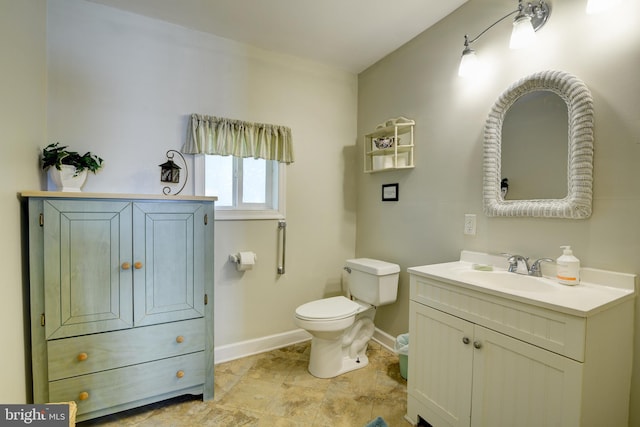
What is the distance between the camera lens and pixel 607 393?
116 cm

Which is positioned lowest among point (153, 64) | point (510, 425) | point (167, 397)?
point (167, 397)

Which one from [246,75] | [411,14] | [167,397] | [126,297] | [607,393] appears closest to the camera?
[607,393]

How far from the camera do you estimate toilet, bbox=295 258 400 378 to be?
Answer: 6.71ft

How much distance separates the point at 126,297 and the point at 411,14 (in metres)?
2.54

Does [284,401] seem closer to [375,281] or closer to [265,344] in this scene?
[265,344]

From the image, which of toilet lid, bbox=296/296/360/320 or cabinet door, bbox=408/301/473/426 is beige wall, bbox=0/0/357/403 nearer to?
toilet lid, bbox=296/296/360/320

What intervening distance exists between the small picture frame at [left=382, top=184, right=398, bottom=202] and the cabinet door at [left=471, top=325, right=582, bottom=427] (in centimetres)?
133

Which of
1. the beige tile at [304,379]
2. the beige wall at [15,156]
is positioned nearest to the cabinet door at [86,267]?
the beige wall at [15,156]

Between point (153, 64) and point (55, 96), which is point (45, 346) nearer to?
point (55, 96)

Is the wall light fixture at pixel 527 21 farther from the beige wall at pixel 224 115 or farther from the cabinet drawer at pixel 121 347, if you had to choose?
the cabinet drawer at pixel 121 347

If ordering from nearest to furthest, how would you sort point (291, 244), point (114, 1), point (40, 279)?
point (40, 279)
point (114, 1)
point (291, 244)

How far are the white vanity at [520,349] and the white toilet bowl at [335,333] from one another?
0.58m

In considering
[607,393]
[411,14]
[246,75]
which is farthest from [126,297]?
[411,14]

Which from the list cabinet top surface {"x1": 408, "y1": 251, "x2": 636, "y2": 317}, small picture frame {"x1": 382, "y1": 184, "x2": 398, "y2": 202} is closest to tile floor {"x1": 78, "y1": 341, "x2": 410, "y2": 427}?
cabinet top surface {"x1": 408, "y1": 251, "x2": 636, "y2": 317}
